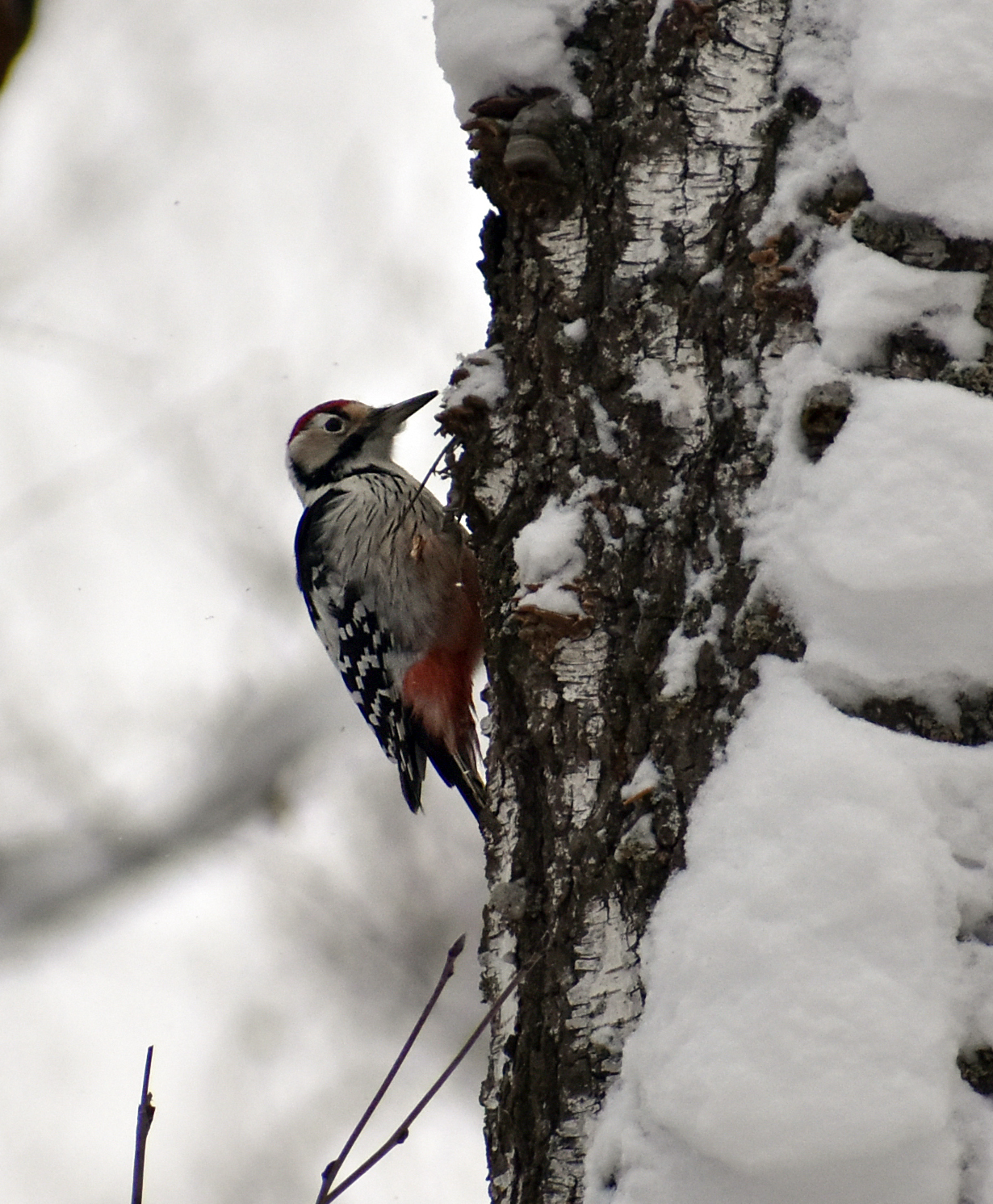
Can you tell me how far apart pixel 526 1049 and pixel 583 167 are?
3.91ft

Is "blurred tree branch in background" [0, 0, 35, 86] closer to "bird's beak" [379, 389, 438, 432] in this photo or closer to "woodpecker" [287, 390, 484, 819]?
"woodpecker" [287, 390, 484, 819]

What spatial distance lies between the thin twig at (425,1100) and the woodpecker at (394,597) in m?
2.13

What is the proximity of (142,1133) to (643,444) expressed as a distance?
993 mm

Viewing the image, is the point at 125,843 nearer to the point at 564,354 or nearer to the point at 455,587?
the point at 455,587

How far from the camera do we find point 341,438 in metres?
4.56

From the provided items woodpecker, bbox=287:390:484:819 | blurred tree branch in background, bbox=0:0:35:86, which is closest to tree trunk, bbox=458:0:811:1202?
blurred tree branch in background, bbox=0:0:35:86

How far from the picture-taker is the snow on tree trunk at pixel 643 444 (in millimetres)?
1391

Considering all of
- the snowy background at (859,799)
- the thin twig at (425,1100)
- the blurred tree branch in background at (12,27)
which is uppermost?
the blurred tree branch in background at (12,27)

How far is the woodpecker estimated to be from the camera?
3906 mm

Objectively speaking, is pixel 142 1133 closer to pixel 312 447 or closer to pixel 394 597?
pixel 394 597

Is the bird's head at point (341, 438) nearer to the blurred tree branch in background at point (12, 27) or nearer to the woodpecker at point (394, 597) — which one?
the woodpecker at point (394, 597)

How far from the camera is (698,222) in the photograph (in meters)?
1.60

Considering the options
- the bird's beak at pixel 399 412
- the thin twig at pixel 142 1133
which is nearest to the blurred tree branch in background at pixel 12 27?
the thin twig at pixel 142 1133

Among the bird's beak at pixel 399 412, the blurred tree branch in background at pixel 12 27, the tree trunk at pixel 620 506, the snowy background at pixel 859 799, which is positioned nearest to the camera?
the snowy background at pixel 859 799
